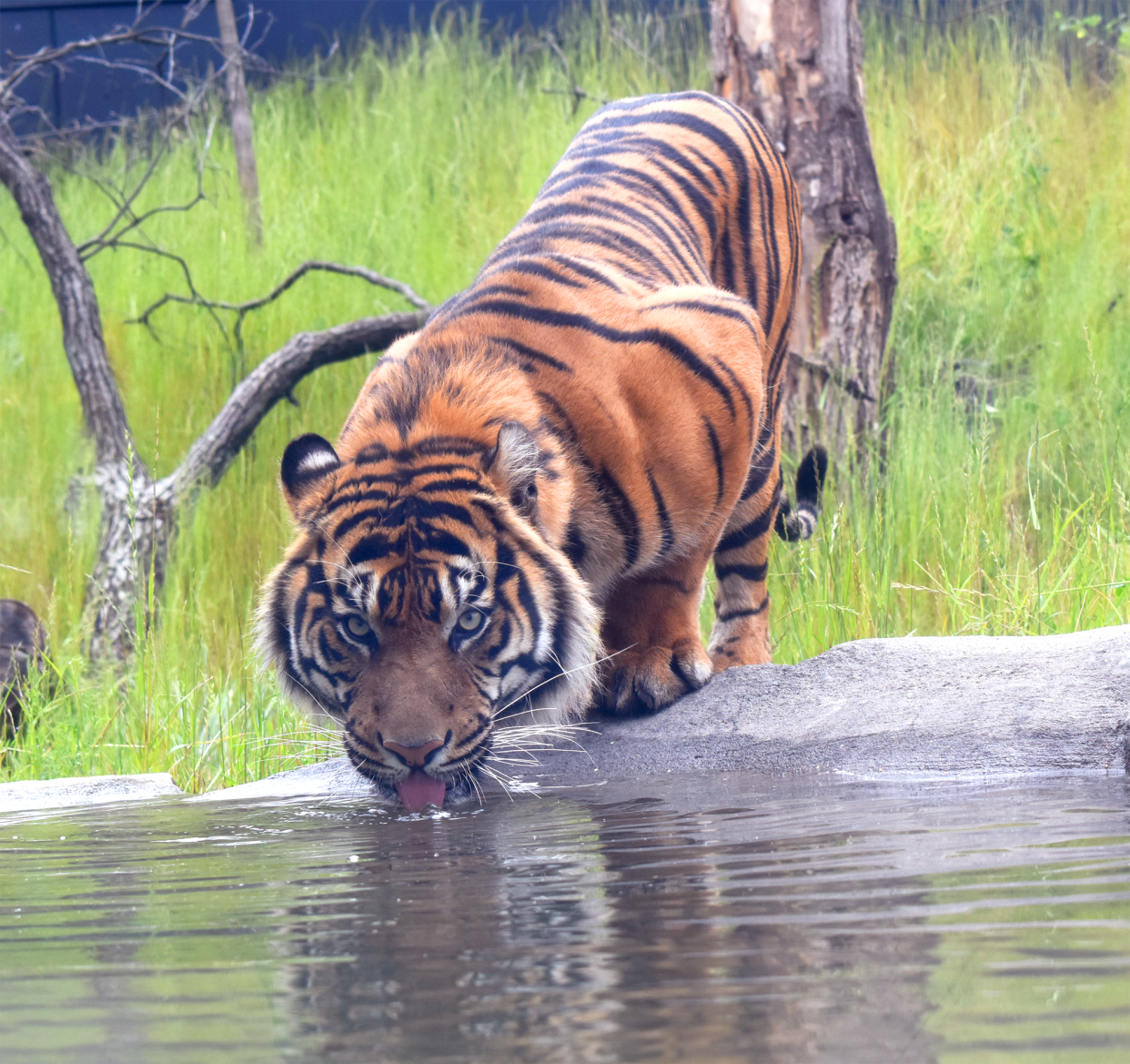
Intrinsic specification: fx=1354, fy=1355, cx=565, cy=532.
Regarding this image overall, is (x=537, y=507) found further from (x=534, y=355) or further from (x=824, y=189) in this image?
(x=824, y=189)

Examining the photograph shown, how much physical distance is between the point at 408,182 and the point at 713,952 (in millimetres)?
7135

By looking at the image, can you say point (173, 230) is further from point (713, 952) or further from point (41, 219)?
point (713, 952)

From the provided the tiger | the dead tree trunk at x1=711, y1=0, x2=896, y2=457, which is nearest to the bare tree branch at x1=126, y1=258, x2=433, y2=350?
the dead tree trunk at x1=711, y1=0, x2=896, y2=457

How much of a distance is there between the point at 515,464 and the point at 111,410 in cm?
376

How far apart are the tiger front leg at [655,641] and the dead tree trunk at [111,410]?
9.62ft

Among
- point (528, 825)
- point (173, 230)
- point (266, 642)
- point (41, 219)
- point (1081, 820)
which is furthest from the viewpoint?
point (173, 230)

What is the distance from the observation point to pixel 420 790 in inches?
102

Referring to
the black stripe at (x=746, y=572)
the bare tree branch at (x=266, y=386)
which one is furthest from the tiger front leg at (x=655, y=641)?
the bare tree branch at (x=266, y=386)

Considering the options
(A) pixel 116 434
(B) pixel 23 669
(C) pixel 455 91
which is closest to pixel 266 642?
(B) pixel 23 669

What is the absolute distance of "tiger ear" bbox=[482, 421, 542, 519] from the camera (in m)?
2.80

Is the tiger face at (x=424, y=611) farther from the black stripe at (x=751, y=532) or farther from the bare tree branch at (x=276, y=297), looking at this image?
the bare tree branch at (x=276, y=297)

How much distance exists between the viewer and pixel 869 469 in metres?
5.13

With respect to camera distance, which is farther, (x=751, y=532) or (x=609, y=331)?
(x=751, y=532)

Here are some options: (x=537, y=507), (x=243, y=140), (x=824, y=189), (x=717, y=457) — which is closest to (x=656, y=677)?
(x=717, y=457)
